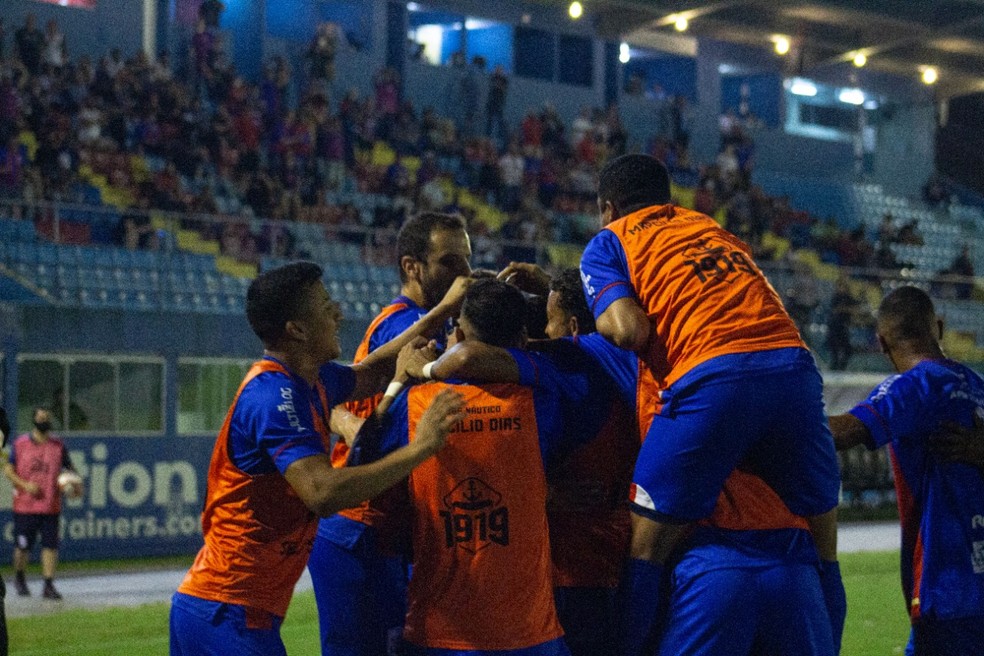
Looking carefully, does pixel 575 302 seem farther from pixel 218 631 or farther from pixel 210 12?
pixel 210 12

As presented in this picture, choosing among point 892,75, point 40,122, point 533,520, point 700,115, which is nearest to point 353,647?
point 533,520

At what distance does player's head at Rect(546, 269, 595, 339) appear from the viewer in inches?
206

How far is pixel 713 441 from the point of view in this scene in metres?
4.36

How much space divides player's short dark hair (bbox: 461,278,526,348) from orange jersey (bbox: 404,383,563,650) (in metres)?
0.21

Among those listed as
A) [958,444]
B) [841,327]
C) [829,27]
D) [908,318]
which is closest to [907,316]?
[908,318]

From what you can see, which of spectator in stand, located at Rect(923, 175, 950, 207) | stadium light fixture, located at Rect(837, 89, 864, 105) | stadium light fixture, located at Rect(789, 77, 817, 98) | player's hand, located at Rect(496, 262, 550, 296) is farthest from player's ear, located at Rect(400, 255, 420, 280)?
stadium light fixture, located at Rect(837, 89, 864, 105)

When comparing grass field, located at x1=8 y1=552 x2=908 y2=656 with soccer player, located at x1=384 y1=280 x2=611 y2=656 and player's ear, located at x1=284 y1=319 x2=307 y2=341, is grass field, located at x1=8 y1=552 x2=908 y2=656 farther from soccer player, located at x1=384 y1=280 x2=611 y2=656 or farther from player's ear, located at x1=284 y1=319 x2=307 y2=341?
soccer player, located at x1=384 y1=280 x2=611 y2=656

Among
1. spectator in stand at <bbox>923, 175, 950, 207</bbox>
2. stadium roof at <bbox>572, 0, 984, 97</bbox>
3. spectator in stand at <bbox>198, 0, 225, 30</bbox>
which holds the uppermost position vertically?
stadium roof at <bbox>572, 0, 984, 97</bbox>

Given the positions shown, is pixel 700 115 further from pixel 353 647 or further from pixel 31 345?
pixel 353 647

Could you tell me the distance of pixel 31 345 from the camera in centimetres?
1719

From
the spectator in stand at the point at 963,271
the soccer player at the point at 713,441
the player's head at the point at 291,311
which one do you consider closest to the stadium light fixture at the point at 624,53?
the spectator in stand at the point at 963,271

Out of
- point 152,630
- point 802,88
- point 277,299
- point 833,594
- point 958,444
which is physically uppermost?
point 802,88

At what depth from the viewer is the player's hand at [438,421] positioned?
426 cm

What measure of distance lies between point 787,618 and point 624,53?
34.3 meters
